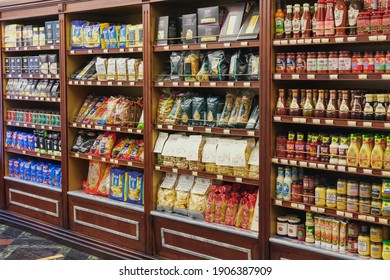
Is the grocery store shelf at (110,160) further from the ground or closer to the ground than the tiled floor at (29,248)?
further from the ground

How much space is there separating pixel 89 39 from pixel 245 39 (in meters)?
1.90

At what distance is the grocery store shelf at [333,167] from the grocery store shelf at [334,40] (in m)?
0.83

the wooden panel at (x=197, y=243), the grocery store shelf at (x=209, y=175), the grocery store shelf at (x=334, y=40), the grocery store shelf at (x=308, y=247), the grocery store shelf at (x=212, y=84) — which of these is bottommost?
the wooden panel at (x=197, y=243)

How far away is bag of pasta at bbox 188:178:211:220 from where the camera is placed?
15.0ft

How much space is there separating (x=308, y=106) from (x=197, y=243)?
4.92 ft

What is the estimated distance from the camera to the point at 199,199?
4.59 m

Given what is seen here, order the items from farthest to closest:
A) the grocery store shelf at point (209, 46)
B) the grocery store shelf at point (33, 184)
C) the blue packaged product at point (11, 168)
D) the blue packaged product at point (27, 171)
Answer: the blue packaged product at point (11, 168) → the blue packaged product at point (27, 171) → the grocery store shelf at point (33, 184) → the grocery store shelf at point (209, 46)

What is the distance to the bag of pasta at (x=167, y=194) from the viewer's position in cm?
478

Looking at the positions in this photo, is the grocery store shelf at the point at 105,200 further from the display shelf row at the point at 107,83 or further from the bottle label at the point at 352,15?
the bottle label at the point at 352,15

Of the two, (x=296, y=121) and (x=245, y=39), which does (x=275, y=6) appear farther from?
(x=296, y=121)

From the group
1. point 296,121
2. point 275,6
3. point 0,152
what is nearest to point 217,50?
point 275,6

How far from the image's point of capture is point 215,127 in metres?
4.41

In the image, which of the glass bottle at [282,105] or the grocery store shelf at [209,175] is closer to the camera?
the glass bottle at [282,105]

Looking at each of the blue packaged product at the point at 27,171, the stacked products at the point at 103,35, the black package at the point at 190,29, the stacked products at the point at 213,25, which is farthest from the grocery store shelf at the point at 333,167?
the blue packaged product at the point at 27,171
